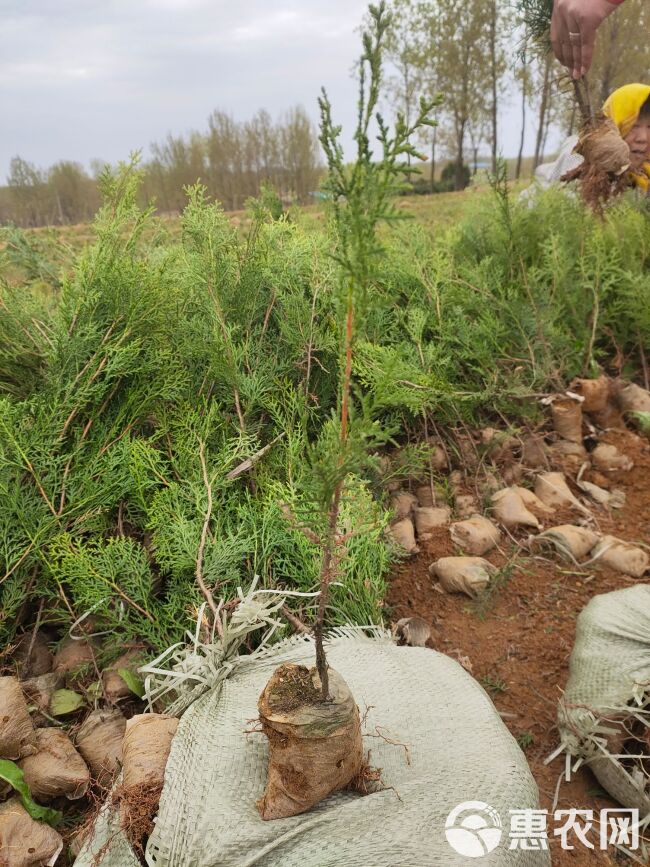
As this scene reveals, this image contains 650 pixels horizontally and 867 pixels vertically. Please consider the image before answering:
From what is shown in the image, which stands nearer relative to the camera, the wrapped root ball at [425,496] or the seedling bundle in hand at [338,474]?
the seedling bundle in hand at [338,474]

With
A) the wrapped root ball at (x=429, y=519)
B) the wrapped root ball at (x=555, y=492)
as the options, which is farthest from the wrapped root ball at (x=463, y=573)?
the wrapped root ball at (x=555, y=492)

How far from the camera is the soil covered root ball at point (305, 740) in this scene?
39.9 inches

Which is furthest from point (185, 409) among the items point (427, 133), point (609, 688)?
point (427, 133)

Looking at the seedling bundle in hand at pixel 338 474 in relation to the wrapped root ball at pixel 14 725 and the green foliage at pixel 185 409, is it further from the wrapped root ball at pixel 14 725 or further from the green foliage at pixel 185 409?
the wrapped root ball at pixel 14 725

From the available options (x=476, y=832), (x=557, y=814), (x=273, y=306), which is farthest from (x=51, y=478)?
(x=557, y=814)

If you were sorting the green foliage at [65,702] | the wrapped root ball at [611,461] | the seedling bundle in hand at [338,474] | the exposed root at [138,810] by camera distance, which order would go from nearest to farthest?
the seedling bundle in hand at [338,474] → the exposed root at [138,810] → the green foliage at [65,702] → the wrapped root ball at [611,461]

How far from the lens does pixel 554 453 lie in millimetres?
2693

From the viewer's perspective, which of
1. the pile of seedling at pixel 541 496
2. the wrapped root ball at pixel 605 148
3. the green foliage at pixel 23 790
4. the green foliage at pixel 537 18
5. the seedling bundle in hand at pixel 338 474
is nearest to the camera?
the seedling bundle in hand at pixel 338 474

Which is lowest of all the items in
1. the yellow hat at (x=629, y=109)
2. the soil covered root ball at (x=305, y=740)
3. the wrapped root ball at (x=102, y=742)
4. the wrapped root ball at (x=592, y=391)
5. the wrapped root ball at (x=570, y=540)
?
the wrapped root ball at (x=102, y=742)

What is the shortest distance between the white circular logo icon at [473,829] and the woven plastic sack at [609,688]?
20.7 inches

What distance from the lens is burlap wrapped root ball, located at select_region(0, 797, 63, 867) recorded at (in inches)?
46.0

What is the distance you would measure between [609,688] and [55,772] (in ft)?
4.46

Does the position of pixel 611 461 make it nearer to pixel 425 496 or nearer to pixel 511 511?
pixel 511 511

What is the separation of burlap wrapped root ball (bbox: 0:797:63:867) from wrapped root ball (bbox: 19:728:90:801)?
0.21 feet
